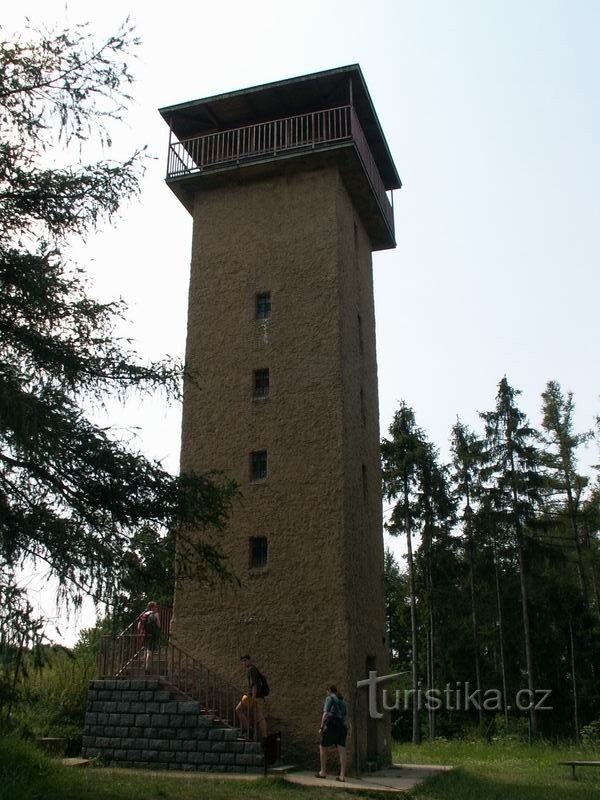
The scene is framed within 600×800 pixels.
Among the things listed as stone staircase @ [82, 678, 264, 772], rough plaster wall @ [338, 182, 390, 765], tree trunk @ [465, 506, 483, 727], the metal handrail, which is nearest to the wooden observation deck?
rough plaster wall @ [338, 182, 390, 765]

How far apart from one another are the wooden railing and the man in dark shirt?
11965 millimetres

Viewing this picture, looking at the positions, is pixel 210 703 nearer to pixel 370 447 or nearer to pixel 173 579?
pixel 173 579

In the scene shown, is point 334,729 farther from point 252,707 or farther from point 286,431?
point 286,431

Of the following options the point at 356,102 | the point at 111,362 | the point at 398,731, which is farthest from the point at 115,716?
the point at 398,731

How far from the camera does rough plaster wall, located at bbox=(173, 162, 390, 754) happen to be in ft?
48.7

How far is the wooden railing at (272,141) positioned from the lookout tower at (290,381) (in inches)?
2.2

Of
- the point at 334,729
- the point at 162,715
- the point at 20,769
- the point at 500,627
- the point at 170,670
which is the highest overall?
the point at 500,627

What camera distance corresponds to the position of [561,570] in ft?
102

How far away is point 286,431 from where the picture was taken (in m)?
16.6

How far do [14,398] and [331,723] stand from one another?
7.74 meters

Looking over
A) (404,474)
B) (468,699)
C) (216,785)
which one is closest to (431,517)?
(404,474)

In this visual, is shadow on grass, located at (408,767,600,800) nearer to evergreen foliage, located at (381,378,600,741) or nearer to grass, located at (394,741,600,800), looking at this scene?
grass, located at (394,741,600,800)

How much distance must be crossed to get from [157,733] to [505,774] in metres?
6.87

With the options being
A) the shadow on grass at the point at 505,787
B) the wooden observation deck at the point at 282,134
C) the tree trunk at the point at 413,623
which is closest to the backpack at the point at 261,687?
the shadow on grass at the point at 505,787
